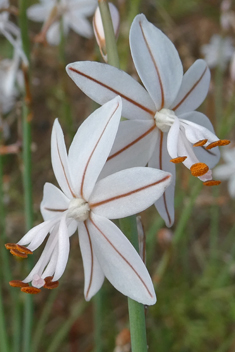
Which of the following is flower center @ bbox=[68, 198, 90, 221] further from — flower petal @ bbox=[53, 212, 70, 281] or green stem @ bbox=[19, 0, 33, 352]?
green stem @ bbox=[19, 0, 33, 352]

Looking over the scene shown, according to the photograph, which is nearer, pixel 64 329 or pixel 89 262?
pixel 89 262

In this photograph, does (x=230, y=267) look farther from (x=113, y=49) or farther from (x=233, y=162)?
(x=113, y=49)

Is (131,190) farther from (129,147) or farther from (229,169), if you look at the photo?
(229,169)

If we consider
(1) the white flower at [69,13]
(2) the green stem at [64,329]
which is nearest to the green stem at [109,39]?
(1) the white flower at [69,13]

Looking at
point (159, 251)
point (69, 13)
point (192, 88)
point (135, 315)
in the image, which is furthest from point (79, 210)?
point (159, 251)

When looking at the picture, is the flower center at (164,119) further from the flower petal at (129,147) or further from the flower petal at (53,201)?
the flower petal at (53,201)

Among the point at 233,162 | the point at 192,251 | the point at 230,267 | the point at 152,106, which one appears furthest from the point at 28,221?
the point at 192,251
